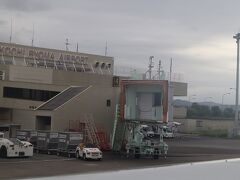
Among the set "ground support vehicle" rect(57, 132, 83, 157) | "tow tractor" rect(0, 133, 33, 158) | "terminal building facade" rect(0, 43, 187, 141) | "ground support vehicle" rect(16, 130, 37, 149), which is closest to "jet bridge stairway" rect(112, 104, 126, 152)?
"terminal building facade" rect(0, 43, 187, 141)

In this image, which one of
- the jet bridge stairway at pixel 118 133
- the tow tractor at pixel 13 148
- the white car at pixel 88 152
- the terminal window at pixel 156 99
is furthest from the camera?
the jet bridge stairway at pixel 118 133

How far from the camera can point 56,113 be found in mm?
58156

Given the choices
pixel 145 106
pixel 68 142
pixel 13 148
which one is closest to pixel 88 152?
pixel 68 142

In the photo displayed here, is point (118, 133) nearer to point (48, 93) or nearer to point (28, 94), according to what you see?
point (48, 93)

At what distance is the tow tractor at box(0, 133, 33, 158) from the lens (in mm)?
44562

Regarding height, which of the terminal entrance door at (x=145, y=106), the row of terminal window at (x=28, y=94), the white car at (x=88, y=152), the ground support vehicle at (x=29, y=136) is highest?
the row of terminal window at (x=28, y=94)

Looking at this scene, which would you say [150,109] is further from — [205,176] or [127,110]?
[205,176]

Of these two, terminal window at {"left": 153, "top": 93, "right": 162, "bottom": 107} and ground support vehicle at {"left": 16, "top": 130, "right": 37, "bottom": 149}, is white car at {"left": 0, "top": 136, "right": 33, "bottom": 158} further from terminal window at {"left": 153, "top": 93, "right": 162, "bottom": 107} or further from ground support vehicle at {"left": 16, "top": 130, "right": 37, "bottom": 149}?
terminal window at {"left": 153, "top": 93, "right": 162, "bottom": 107}

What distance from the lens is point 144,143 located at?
50.9 metres

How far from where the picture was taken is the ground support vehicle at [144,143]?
50250 mm

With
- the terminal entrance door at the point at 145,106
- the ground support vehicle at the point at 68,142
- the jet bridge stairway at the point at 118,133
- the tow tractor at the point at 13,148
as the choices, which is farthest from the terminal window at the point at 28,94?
the tow tractor at the point at 13,148

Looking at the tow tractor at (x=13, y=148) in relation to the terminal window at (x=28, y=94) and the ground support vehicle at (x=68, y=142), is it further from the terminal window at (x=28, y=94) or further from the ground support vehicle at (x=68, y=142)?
the terminal window at (x=28, y=94)

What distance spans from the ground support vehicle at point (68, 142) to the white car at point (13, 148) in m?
A: 4.89

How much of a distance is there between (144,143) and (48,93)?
2001cm
